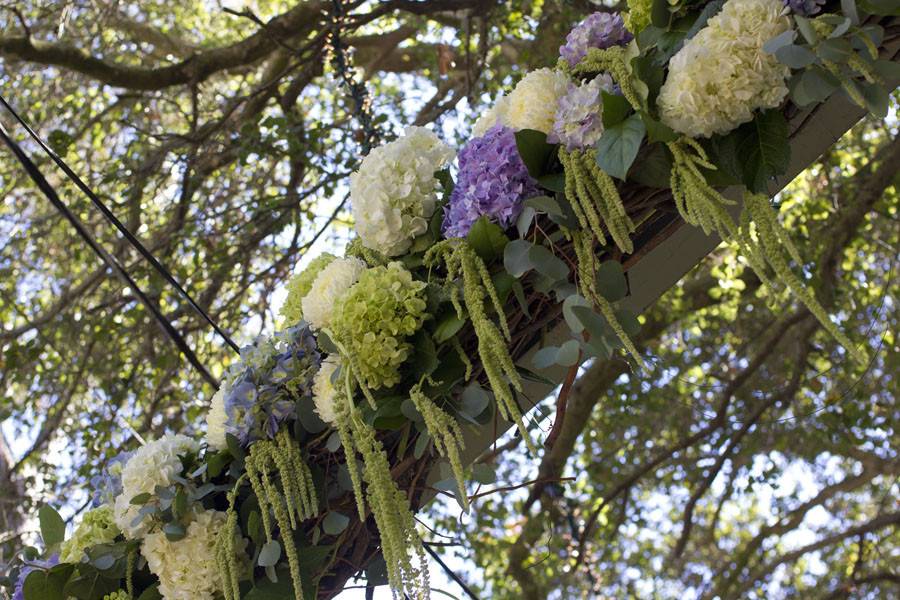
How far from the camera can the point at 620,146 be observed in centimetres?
84

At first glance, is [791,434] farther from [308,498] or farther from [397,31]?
[308,498]

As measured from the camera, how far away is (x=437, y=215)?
3.47ft

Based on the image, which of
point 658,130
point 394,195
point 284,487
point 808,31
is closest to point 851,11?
point 808,31

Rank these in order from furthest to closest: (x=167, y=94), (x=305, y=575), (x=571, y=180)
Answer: (x=167, y=94)
(x=305, y=575)
(x=571, y=180)

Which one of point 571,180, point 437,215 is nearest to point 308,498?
point 437,215

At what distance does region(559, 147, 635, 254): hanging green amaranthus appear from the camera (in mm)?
845

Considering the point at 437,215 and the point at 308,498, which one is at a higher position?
the point at 437,215

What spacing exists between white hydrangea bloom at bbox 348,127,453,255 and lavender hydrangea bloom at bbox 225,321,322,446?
7cm

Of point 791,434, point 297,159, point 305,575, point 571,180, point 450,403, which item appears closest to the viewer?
point 571,180

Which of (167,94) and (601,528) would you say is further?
(601,528)

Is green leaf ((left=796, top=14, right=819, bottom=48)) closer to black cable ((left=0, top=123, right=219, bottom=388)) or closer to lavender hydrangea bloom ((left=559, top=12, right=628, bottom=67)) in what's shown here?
lavender hydrangea bloom ((left=559, top=12, right=628, bottom=67))

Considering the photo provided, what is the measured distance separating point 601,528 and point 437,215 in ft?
11.8

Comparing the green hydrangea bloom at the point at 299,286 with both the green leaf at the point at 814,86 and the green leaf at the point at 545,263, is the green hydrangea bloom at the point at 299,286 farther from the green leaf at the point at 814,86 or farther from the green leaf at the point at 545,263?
the green leaf at the point at 814,86

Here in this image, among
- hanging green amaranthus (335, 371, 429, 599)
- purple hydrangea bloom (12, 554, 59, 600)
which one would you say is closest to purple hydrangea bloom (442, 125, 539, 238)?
hanging green amaranthus (335, 371, 429, 599)
